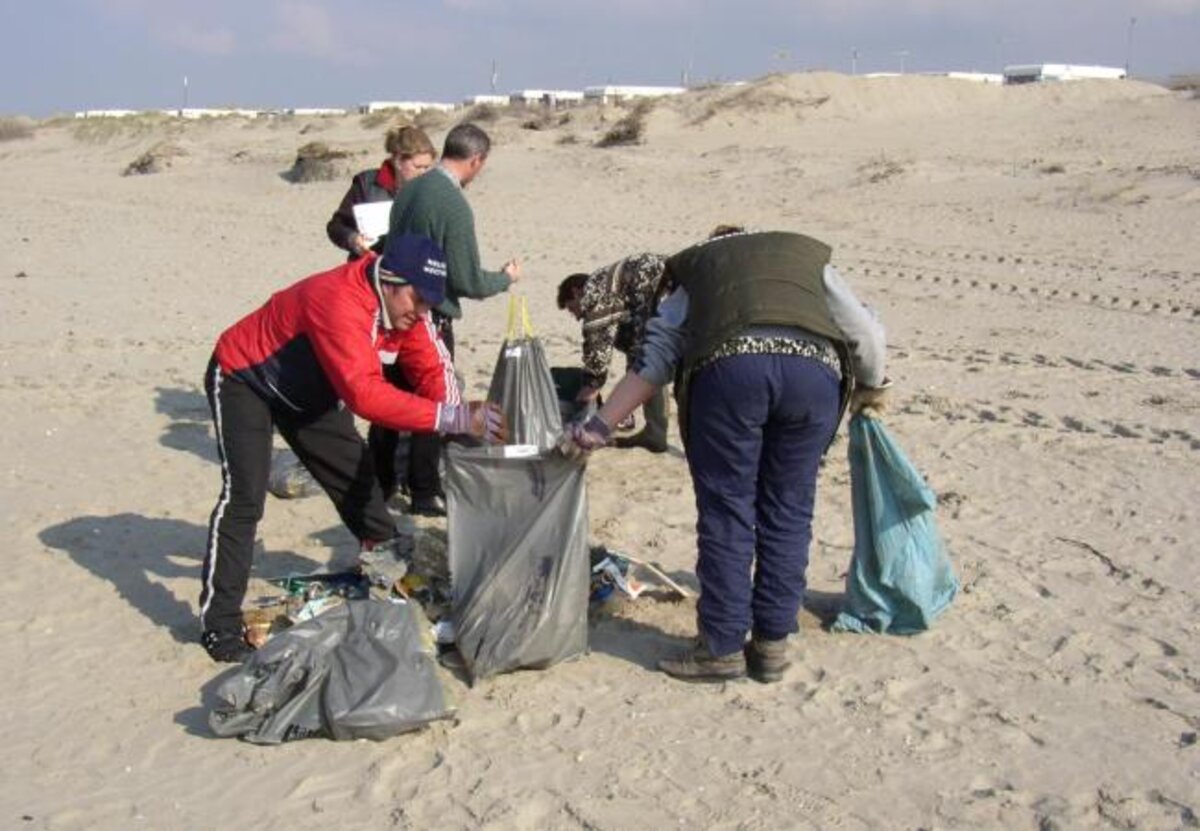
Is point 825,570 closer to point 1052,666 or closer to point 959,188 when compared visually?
point 1052,666

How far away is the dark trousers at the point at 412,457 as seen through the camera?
18.6 feet

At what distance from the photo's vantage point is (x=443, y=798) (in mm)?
3527

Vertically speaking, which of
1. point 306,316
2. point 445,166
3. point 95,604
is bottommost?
point 95,604

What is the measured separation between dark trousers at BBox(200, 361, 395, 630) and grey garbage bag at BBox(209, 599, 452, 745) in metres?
0.50

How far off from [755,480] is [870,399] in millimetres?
533

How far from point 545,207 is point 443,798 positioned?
15.5 m

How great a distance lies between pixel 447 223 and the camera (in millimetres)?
5172

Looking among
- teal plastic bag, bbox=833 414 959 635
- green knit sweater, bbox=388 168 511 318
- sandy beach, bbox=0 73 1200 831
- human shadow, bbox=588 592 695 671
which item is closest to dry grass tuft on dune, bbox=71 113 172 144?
sandy beach, bbox=0 73 1200 831

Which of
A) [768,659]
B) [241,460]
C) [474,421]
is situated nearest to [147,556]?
[241,460]

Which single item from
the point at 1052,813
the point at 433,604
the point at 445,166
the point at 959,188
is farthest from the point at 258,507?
the point at 959,188

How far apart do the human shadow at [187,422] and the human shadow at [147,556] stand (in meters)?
1.09

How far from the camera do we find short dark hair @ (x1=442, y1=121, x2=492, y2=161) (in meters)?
5.27

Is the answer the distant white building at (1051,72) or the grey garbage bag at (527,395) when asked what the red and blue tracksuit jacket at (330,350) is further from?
the distant white building at (1051,72)

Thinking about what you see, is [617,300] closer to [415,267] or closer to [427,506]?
[427,506]
